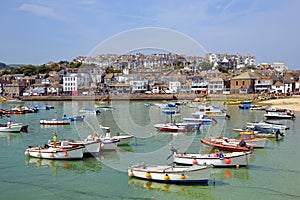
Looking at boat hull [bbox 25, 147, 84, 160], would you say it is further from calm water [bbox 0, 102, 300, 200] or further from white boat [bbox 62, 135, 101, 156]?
white boat [bbox 62, 135, 101, 156]

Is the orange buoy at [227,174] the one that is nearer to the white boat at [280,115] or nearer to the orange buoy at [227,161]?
the orange buoy at [227,161]

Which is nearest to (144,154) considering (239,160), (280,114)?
(239,160)

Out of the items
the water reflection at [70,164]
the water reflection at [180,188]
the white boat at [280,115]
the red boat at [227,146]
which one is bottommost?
the water reflection at [180,188]

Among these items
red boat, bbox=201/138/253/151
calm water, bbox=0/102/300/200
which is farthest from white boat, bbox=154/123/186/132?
red boat, bbox=201/138/253/151

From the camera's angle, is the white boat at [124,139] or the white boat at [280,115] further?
the white boat at [280,115]

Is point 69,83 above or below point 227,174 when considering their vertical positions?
Answer: above

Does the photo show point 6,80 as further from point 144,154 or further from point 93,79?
point 144,154

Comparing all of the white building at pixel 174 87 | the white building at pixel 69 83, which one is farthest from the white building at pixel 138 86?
the white building at pixel 69 83

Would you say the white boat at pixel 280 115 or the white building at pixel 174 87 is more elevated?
the white building at pixel 174 87

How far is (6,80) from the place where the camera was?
88.6 m

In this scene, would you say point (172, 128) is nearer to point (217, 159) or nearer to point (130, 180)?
point (217, 159)

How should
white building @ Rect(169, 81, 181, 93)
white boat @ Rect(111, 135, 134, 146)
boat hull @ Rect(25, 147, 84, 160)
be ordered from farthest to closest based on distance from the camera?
white building @ Rect(169, 81, 181, 93) < white boat @ Rect(111, 135, 134, 146) < boat hull @ Rect(25, 147, 84, 160)

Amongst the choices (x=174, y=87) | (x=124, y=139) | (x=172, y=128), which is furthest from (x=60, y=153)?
(x=174, y=87)

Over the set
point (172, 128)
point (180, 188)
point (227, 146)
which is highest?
point (172, 128)
